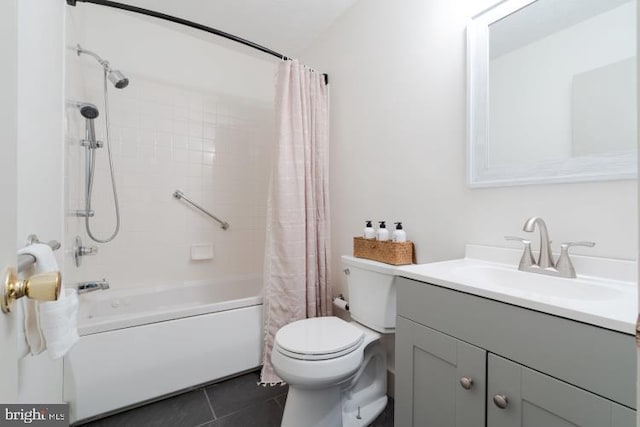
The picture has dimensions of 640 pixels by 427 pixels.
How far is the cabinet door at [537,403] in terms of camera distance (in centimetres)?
59

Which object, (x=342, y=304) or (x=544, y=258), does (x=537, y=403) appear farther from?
(x=342, y=304)

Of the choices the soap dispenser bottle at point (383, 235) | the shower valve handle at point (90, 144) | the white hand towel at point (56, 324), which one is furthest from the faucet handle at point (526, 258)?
the shower valve handle at point (90, 144)

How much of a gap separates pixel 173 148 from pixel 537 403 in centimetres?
252

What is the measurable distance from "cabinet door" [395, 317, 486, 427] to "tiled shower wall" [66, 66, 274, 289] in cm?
186

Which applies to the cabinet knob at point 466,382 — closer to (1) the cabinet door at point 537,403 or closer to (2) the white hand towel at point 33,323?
(1) the cabinet door at point 537,403

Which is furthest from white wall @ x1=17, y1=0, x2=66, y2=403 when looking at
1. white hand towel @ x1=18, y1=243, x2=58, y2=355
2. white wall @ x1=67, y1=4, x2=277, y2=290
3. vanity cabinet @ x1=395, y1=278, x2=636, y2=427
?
vanity cabinet @ x1=395, y1=278, x2=636, y2=427

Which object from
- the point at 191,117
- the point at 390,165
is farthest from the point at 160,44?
the point at 390,165

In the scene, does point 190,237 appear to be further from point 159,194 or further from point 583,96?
point 583,96

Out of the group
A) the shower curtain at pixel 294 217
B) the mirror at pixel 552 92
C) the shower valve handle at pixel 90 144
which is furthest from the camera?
the shower curtain at pixel 294 217

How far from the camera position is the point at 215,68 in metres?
2.42

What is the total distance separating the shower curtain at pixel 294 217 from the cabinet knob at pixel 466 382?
1131mm

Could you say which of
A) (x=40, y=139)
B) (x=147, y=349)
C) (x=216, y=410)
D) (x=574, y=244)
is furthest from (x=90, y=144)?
(x=574, y=244)

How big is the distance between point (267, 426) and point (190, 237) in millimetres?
1533

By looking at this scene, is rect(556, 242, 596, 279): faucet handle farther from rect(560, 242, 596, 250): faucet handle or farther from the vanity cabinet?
the vanity cabinet
